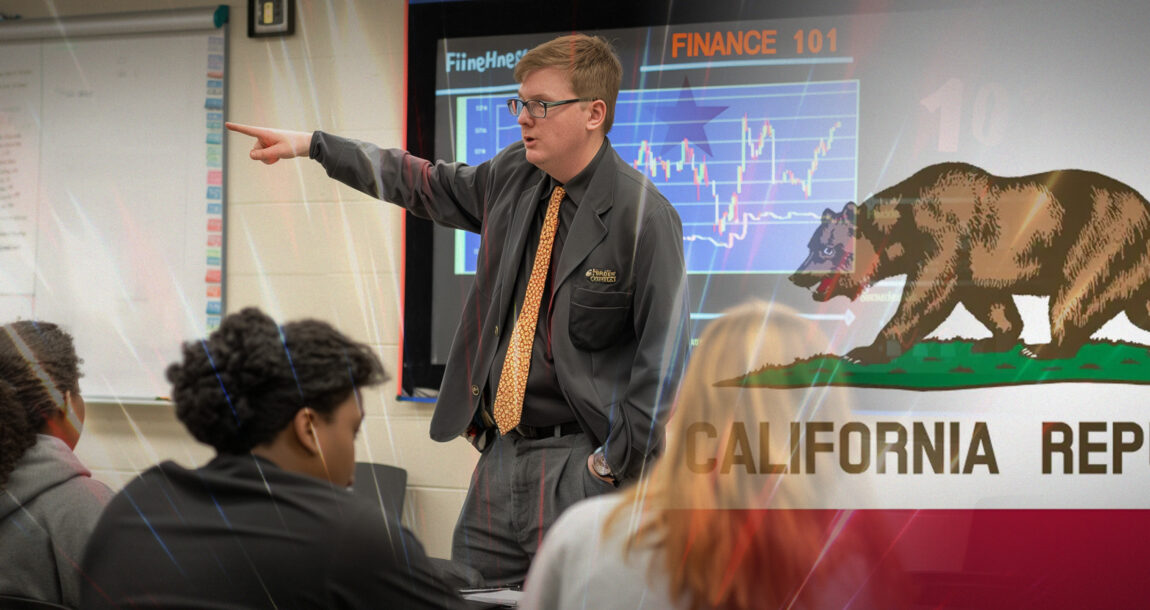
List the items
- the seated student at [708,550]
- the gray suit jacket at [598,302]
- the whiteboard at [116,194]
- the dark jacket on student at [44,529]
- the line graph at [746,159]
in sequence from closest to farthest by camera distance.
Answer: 1. the seated student at [708,550]
2. the dark jacket on student at [44,529]
3. the gray suit jacket at [598,302]
4. the line graph at [746,159]
5. the whiteboard at [116,194]

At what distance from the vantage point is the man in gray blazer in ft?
5.48

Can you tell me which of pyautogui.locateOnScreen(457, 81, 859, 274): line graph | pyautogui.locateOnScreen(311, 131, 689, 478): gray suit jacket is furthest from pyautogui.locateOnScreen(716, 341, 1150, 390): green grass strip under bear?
pyautogui.locateOnScreen(311, 131, 689, 478): gray suit jacket

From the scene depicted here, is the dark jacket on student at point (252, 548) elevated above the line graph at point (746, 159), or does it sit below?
below

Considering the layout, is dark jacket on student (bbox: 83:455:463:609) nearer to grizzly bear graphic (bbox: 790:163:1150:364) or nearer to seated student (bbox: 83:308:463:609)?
seated student (bbox: 83:308:463:609)

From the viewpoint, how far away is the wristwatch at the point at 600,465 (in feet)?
5.50

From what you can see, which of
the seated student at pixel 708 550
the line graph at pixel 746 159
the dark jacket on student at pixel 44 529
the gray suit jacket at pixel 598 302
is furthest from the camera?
the line graph at pixel 746 159

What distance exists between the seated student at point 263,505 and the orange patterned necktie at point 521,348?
0.70 m

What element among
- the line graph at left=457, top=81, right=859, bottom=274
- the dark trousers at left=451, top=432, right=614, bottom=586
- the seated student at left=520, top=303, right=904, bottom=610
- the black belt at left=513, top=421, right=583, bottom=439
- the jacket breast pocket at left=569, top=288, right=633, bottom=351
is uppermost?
the line graph at left=457, top=81, right=859, bottom=274

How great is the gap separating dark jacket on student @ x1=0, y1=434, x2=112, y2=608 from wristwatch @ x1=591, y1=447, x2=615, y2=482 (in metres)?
0.79

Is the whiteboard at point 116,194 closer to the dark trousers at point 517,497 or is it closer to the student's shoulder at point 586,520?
the dark trousers at point 517,497

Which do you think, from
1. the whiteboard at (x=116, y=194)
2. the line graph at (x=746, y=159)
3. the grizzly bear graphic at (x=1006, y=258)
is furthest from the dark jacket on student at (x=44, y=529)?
the grizzly bear graphic at (x=1006, y=258)

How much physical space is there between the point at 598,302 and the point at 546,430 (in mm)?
266

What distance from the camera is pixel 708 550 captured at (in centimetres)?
85

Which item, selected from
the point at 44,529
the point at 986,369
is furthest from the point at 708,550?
the point at 986,369
